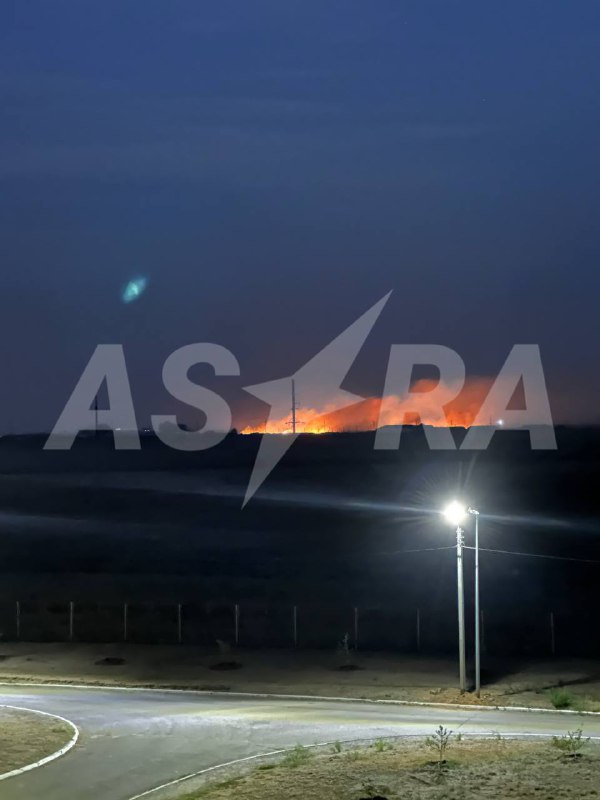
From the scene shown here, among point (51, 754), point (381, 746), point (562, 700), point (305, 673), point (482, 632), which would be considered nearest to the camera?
point (381, 746)

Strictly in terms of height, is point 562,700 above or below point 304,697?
above

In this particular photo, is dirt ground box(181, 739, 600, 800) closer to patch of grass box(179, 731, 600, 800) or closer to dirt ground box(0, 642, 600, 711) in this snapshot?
patch of grass box(179, 731, 600, 800)

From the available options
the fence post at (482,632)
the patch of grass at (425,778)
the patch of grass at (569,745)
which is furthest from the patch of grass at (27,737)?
the fence post at (482,632)

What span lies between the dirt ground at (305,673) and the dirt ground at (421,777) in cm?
976

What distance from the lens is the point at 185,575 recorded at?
5312 centimetres

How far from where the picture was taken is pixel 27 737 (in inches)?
781

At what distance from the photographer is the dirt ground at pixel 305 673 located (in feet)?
92.3

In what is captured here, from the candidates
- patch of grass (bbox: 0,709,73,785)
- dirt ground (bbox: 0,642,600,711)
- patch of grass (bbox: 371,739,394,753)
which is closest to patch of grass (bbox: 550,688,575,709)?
dirt ground (bbox: 0,642,600,711)

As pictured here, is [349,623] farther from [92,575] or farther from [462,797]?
[462,797]

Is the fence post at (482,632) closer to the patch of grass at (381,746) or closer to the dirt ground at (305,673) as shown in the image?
the dirt ground at (305,673)

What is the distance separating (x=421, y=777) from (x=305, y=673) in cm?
1700

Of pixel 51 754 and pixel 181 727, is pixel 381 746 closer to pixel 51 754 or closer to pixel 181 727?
pixel 181 727

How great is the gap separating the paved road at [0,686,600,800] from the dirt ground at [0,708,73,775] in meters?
0.49

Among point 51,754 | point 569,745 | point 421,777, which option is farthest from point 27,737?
point 569,745
